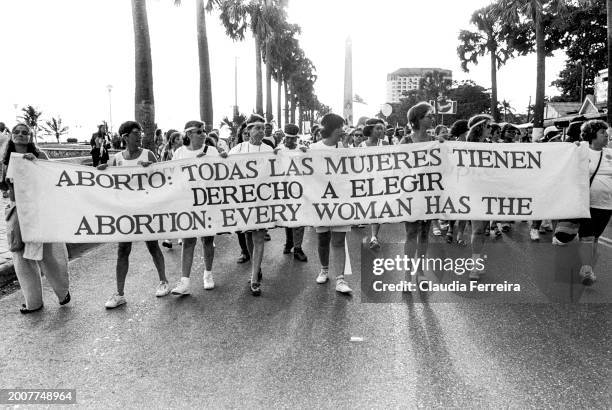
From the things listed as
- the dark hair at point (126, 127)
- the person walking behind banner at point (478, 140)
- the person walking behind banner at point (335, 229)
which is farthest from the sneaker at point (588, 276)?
the dark hair at point (126, 127)

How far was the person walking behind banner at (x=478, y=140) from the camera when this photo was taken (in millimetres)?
5441

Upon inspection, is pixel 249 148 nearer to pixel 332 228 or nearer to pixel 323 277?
pixel 332 228

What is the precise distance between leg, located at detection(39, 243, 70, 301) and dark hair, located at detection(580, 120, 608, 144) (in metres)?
5.37

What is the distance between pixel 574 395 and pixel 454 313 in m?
1.56

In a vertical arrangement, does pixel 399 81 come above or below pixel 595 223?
above

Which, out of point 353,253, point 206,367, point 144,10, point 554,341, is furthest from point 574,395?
point 144,10

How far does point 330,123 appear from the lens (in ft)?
17.2

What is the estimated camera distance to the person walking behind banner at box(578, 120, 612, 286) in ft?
16.7

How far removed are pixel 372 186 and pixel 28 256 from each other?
Result: 131 inches

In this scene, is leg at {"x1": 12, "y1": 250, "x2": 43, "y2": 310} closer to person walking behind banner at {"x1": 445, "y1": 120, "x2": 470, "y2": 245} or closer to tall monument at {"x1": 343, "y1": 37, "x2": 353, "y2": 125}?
person walking behind banner at {"x1": 445, "y1": 120, "x2": 470, "y2": 245}

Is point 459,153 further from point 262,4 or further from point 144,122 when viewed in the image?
point 262,4

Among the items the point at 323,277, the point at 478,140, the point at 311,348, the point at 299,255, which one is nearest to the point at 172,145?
the point at 299,255

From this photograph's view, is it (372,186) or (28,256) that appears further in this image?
(372,186)

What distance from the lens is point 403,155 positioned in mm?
5141
